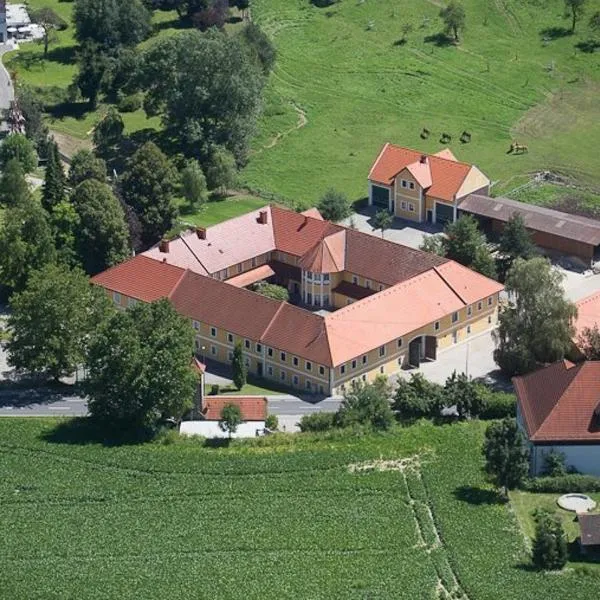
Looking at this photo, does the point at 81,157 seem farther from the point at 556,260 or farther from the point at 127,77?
the point at 556,260

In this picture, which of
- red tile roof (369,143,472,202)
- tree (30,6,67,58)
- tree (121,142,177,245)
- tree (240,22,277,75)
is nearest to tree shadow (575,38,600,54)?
tree (240,22,277,75)

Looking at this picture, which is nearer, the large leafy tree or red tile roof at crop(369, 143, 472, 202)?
red tile roof at crop(369, 143, 472, 202)

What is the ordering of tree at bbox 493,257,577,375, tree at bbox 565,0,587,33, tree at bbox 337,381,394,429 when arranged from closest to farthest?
tree at bbox 337,381,394,429, tree at bbox 493,257,577,375, tree at bbox 565,0,587,33

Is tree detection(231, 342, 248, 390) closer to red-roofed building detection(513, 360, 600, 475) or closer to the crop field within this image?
the crop field

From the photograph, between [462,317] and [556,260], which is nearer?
[462,317]

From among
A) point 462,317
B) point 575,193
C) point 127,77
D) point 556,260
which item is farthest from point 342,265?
point 127,77

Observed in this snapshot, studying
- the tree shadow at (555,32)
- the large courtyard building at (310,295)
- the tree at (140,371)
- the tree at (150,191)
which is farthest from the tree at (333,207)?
the tree shadow at (555,32)

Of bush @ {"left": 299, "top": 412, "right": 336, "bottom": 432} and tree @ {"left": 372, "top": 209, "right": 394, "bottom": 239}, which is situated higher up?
tree @ {"left": 372, "top": 209, "right": 394, "bottom": 239}
